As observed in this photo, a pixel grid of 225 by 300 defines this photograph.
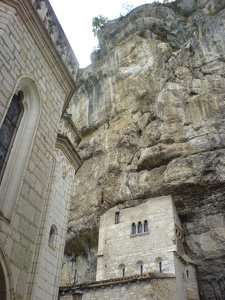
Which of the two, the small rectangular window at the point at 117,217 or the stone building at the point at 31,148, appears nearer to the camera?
the stone building at the point at 31,148

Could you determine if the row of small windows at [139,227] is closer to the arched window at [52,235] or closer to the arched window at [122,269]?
the arched window at [122,269]

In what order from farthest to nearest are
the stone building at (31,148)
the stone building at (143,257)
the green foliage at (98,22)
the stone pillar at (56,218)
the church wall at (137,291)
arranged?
the green foliage at (98,22), the stone building at (143,257), the church wall at (137,291), the stone pillar at (56,218), the stone building at (31,148)

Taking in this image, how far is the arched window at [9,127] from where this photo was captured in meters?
6.08

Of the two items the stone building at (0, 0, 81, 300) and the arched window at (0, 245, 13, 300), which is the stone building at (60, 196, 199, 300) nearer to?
the stone building at (0, 0, 81, 300)

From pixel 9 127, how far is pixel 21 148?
0.50 metres

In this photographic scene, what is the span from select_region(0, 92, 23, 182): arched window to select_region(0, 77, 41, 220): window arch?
0.23 ft

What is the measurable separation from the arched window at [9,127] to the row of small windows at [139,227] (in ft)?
53.6

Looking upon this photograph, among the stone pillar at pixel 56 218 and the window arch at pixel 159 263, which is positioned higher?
the window arch at pixel 159 263

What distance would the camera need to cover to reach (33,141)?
22.1 ft

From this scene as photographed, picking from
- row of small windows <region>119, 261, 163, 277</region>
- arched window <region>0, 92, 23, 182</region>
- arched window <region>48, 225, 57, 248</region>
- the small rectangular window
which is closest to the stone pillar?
arched window <region>48, 225, 57, 248</region>

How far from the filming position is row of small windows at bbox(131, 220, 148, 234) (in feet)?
70.3

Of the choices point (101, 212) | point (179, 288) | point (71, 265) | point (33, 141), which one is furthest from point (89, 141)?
point (33, 141)

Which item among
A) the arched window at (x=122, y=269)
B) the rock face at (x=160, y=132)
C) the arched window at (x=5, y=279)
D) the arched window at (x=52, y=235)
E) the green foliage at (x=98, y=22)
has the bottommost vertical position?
the arched window at (x=5, y=279)

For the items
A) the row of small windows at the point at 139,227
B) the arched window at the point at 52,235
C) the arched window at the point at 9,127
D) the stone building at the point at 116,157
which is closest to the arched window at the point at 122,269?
the stone building at the point at 116,157
